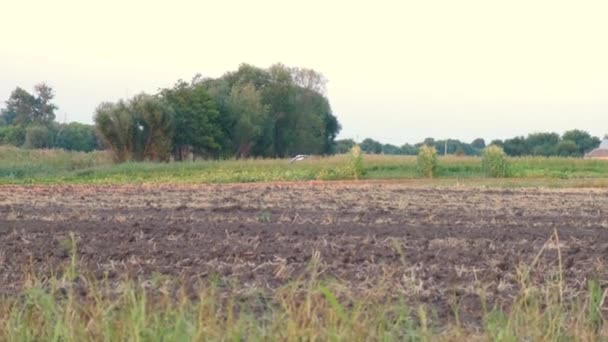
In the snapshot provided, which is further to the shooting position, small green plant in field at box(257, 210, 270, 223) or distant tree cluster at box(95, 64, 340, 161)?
distant tree cluster at box(95, 64, 340, 161)

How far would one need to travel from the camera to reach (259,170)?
145 ft

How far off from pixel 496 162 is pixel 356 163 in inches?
264

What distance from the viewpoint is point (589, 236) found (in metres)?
14.1

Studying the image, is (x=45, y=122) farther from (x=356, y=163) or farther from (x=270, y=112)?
(x=356, y=163)

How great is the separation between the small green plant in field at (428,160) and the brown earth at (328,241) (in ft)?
58.4

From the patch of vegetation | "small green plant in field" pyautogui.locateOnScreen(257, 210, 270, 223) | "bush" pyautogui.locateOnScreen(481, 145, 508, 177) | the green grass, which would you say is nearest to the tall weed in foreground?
the patch of vegetation

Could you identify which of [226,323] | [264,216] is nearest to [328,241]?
[264,216]

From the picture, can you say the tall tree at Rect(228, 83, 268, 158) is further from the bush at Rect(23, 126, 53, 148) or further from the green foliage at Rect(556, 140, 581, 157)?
the green foliage at Rect(556, 140, 581, 157)

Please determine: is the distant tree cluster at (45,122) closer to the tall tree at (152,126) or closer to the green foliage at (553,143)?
the tall tree at (152,126)

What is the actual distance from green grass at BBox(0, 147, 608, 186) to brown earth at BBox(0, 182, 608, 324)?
15.6 metres

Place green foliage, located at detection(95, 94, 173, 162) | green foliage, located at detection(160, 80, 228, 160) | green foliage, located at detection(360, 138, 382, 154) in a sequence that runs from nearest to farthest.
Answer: green foliage, located at detection(95, 94, 173, 162) < green foliage, located at detection(160, 80, 228, 160) < green foliage, located at detection(360, 138, 382, 154)

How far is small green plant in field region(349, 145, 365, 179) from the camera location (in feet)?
134

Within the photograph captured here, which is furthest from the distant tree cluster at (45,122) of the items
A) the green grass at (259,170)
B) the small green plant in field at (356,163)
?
the small green plant in field at (356,163)

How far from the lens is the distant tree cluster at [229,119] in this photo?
52.2 metres
